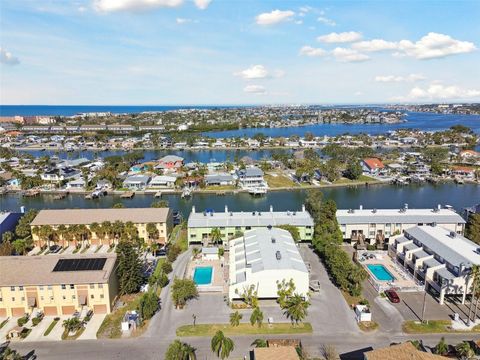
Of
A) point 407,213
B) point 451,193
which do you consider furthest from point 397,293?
point 451,193

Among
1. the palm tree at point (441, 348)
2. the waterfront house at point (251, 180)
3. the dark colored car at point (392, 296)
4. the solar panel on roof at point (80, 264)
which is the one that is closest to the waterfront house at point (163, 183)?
the waterfront house at point (251, 180)

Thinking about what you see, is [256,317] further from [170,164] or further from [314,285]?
[170,164]

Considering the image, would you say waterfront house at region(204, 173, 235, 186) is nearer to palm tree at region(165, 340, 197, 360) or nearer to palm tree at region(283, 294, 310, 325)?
palm tree at region(283, 294, 310, 325)

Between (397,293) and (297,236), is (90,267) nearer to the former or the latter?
(297,236)

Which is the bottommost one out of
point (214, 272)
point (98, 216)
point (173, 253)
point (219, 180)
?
point (214, 272)

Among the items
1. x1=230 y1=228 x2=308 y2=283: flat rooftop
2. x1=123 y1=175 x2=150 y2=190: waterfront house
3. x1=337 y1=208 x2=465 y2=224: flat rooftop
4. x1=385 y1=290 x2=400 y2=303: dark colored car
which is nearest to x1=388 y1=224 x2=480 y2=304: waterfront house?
x1=337 y1=208 x2=465 y2=224: flat rooftop

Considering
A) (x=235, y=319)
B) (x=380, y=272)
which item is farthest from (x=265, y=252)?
(x=380, y=272)
